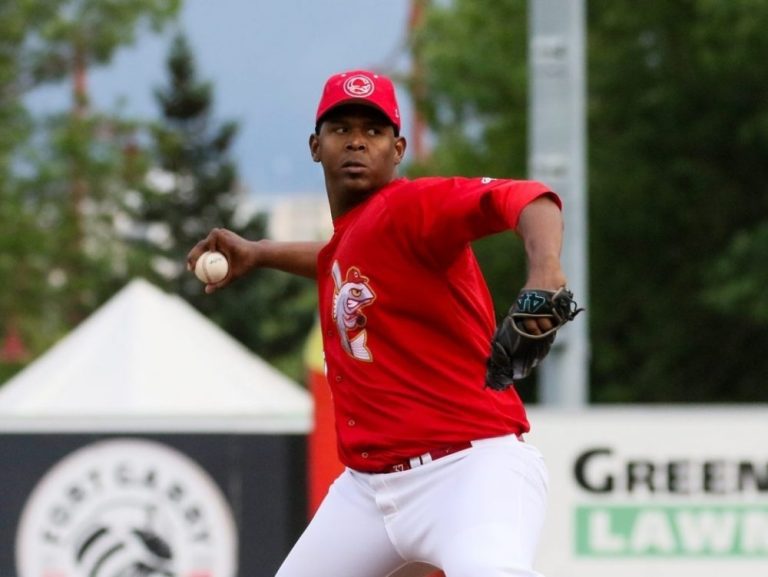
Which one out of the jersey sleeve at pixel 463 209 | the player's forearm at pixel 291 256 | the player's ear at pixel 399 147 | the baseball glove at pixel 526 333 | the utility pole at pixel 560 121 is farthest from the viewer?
the utility pole at pixel 560 121

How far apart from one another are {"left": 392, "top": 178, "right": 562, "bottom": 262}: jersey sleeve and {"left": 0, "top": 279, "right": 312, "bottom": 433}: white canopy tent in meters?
5.72

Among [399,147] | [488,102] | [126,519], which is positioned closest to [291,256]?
[399,147]

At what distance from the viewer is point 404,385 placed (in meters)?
4.36

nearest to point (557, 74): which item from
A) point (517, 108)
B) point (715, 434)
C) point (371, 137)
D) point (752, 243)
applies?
point (715, 434)

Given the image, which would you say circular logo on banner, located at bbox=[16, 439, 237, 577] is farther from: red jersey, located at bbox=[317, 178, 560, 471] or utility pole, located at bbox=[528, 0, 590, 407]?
red jersey, located at bbox=[317, 178, 560, 471]

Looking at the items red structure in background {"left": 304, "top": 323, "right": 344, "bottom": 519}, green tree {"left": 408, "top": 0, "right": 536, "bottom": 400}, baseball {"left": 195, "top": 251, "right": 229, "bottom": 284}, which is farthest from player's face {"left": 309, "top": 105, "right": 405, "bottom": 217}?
green tree {"left": 408, "top": 0, "right": 536, "bottom": 400}

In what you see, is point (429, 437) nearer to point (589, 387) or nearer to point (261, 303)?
point (589, 387)

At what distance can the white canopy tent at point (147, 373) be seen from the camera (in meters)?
9.88

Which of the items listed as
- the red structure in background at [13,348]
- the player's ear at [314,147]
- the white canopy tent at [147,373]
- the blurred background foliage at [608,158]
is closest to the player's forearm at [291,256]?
the player's ear at [314,147]

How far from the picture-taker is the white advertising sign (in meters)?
8.09

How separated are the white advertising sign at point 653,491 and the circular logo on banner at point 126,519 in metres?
1.61

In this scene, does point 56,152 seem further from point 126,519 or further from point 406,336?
Answer: point 406,336

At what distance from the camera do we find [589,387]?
25.5 meters

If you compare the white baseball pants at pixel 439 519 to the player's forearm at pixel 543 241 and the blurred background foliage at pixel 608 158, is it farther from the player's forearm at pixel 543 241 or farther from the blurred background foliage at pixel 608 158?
the blurred background foliage at pixel 608 158
